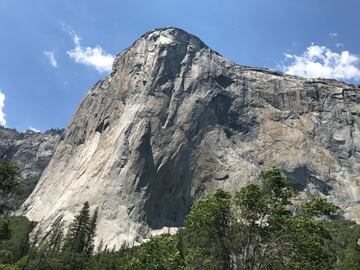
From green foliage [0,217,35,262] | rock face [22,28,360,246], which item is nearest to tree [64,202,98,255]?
green foliage [0,217,35,262]

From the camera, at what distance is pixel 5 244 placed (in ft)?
397

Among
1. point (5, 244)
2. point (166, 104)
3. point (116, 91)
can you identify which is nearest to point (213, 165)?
point (166, 104)

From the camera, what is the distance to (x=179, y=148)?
6855 inches

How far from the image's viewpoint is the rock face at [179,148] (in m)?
160

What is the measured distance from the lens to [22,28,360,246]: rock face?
16050 cm

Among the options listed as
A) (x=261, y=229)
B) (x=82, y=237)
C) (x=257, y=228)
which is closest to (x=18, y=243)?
(x=82, y=237)

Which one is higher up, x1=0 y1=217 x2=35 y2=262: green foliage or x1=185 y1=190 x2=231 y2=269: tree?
x1=0 y1=217 x2=35 y2=262: green foliage

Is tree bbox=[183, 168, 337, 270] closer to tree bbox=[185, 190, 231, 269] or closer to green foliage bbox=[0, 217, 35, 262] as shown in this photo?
tree bbox=[185, 190, 231, 269]

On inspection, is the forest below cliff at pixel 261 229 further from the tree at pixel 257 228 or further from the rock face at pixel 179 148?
the rock face at pixel 179 148

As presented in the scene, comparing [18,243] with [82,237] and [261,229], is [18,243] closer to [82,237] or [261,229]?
[82,237]

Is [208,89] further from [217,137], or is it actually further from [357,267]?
[357,267]

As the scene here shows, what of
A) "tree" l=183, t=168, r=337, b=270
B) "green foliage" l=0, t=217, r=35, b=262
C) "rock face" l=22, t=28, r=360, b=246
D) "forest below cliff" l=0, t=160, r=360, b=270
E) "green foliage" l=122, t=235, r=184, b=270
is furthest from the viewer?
"rock face" l=22, t=28, r=360, b=246

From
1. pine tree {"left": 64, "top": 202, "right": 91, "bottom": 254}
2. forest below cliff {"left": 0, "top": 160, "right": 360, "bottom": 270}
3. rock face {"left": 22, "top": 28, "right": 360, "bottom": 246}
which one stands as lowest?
forest below cliff {"left": 0, "top": 160, "right": 360, "bottom": 270}

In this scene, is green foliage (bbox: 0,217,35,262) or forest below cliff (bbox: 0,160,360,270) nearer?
forest below cliff (bbox: 0,160,360,270)
